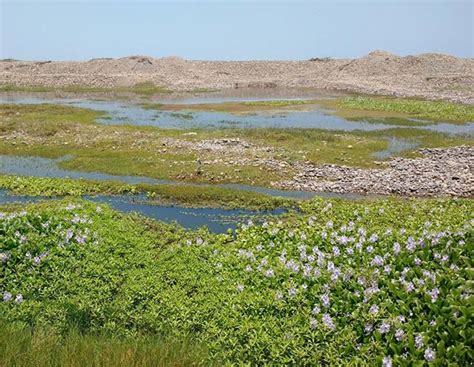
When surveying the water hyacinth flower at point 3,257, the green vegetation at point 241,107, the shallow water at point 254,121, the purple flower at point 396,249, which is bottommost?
the water hyacinth flower at point 3,257

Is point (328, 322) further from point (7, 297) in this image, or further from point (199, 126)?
point (199, 126)

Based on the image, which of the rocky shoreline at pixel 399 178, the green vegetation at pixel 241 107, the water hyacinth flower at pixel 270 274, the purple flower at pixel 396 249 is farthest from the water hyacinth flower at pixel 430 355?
the green vegetation at pixel 241 107

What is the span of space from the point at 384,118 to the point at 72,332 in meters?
42.7

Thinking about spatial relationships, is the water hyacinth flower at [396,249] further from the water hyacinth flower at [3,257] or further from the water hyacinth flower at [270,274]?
the water hyacinth flower at [3,257]

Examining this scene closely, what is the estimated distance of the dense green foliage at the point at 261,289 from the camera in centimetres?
751

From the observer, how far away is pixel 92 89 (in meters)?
83.9

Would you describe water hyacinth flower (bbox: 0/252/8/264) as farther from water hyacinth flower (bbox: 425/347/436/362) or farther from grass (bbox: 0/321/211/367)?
water hyacinth flower (bbox: 425/347/436/362)

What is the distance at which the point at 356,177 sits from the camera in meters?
23.1

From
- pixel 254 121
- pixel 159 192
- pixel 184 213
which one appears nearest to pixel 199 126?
pixel 254 121

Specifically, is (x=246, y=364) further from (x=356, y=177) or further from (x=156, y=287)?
(x=356, y=177)

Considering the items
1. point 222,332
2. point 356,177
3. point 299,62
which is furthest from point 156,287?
point 299,62

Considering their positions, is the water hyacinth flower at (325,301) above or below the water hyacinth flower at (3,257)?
below

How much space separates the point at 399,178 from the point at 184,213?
1116 cm

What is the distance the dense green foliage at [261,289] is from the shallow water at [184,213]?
161 inches
